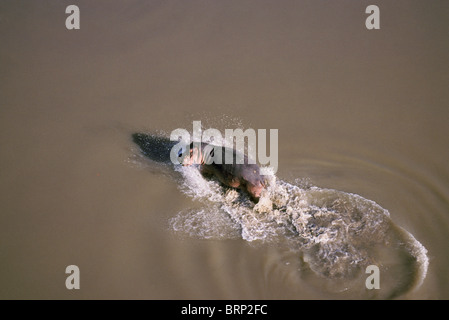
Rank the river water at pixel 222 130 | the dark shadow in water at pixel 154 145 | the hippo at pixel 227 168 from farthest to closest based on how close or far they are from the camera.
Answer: the dark shadow in water at pixel 154 145
the hippo at pixel 227 168
the river water at pixel 222 130

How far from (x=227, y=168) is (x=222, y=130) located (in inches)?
45.2

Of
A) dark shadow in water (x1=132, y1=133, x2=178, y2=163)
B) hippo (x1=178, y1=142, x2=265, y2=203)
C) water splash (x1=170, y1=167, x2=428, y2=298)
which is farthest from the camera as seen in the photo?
dark shadow in water (x1=132, y1=133, x2=178, y2=163)

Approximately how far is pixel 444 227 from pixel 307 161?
177 centimetres

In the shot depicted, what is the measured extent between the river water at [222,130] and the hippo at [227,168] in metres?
0.16

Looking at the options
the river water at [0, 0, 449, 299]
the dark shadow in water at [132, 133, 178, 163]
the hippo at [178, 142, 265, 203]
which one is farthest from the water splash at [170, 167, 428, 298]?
the dark shadow in water at [132, 133, 178, 163]

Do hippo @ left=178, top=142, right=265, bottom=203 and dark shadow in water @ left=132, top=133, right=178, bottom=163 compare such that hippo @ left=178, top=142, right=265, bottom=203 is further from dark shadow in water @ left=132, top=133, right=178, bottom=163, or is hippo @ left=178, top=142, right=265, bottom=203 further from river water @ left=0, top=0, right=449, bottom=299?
dark shadow in water @ left=132, top=133, right=178, bottom=163

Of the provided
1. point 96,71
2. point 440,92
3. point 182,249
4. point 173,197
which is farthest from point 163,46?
point 440,92

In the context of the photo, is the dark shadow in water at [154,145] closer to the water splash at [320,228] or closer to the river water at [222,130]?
the river water at [222,130]

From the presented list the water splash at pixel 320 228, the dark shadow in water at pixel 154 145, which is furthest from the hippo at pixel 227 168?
the dark shadow in water at pixel 154 145

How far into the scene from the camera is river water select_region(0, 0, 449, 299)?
404cm

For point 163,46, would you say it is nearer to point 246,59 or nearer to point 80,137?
point 246,59

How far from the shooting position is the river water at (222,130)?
13.2 feet

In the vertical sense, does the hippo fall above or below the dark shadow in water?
below

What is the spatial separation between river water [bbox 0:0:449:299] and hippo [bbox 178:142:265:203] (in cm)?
16
